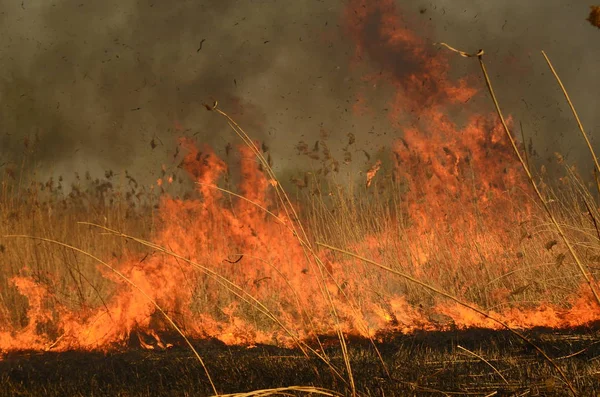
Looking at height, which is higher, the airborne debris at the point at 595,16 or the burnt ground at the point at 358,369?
the airborne debris at the point at 595,16

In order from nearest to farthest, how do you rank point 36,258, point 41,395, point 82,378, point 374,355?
1. point 41,395
2. point 82,378
3. point 374,355
4. point 36,258

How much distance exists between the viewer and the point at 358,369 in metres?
3.33

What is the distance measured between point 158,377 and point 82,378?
1.64 ft

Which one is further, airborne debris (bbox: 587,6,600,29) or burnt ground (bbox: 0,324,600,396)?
burnt ground (bbox: 0,324,600,396)

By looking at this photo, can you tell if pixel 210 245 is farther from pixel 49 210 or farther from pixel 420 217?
pixel 420 217

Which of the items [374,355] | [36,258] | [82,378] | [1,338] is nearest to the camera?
[82,378]

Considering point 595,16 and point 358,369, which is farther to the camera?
point 358,369

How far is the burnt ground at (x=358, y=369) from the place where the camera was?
2.82 m

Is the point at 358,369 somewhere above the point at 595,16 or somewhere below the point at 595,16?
below

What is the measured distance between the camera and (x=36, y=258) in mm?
5945

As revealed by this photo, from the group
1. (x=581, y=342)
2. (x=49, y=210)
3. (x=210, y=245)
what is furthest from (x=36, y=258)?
(x=581, y=342)

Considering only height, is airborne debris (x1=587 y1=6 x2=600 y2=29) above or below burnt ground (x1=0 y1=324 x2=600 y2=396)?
above

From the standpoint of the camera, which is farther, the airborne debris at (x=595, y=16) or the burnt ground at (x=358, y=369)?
the burnt ground at (x=358, y=369)

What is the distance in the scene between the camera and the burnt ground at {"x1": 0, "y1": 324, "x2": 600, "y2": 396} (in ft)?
9.25
